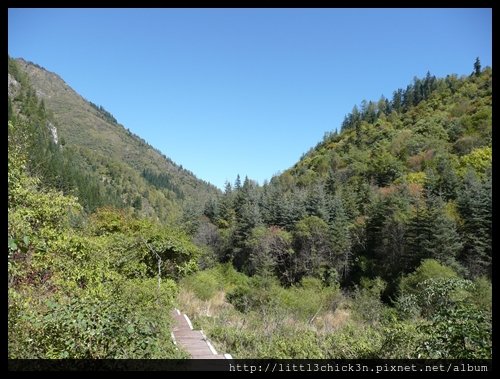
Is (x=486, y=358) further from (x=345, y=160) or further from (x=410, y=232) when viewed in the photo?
(x=345, y=160)

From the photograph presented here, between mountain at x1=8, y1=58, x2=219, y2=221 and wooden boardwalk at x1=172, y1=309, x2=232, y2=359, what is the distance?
35802 mm

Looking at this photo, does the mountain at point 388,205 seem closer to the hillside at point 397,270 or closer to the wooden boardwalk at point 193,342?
the hillside at point 397,270

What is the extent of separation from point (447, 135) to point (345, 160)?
32.2 metres

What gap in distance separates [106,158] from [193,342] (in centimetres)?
10559

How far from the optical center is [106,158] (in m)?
105

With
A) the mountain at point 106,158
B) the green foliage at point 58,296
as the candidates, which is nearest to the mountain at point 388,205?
the green foliage at point 58,296

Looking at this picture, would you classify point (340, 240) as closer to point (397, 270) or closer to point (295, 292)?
point (295, 292)

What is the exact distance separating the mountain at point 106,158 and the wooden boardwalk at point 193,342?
35.8 meters

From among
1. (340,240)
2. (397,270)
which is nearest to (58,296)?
(397,270)

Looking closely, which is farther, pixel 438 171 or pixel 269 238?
pixel 269 238

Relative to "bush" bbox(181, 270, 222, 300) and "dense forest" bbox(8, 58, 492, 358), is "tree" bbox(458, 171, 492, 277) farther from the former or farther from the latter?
"bush" bbox(181, 270, 222, 300)

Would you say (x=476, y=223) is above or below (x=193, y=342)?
above
